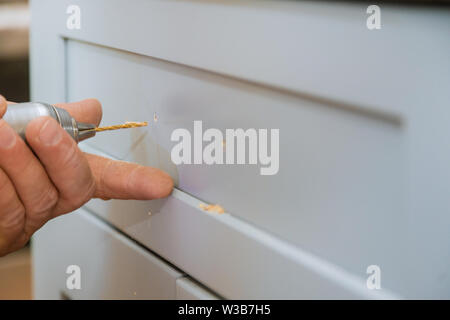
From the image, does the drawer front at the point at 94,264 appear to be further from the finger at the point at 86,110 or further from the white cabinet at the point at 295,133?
the finger at the point at 86,110

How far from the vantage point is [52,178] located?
455 mm

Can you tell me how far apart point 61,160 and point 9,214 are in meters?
0.07

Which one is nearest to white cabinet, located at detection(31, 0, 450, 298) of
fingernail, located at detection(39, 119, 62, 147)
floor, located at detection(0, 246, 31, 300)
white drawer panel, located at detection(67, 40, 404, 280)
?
white drawer panel, located at detection(67, 40, 404, 280)

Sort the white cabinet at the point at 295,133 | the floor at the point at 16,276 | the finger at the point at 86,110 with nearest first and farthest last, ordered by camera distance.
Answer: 1. the white cabinet at the point at 295,133
2. the finger at the point at 86,110
3. the floor at the point at 16,276

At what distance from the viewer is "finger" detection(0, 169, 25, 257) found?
0.44 meters

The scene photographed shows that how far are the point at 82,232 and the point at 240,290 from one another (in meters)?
0.26

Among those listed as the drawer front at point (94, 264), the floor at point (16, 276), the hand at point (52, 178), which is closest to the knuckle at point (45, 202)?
the hand at point (52, 178)

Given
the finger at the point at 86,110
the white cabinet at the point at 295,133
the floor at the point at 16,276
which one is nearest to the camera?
the white cabinet at the point at 295,133

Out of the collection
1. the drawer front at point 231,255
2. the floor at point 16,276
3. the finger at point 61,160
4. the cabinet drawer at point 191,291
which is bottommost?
the floor at point 16,276

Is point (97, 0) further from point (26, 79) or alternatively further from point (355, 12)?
point (26, 79)

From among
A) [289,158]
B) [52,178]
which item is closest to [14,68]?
[52,178]

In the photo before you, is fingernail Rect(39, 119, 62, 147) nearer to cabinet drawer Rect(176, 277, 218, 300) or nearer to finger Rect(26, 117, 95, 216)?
finger Rect(26, 117, 95, 216)

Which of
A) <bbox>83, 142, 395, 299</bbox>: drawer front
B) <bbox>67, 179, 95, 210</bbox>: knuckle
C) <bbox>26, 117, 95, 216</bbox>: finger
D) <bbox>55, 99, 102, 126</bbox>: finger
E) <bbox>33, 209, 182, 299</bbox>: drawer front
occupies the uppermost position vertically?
<bbox>55, 99, 102, 126</bbox>: finger

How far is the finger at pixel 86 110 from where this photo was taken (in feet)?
1.71
